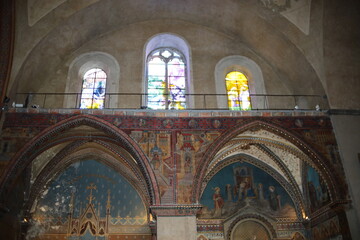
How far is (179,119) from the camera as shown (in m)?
11.6

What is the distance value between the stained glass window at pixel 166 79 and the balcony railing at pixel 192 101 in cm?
39

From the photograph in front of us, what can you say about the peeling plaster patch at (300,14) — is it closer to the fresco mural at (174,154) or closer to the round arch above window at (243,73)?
the round arch above window at (243,73)

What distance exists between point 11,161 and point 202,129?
18.6 feet

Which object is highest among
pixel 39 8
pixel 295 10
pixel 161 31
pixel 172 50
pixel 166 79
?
pixel 161 31

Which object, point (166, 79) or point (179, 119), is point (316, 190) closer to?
point (179, 119)

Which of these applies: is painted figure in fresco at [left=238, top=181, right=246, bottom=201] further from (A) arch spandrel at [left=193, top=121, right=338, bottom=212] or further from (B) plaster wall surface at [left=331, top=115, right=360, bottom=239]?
(B) plaster wall surface at [left=331, top=115, right=360, bottom=239]

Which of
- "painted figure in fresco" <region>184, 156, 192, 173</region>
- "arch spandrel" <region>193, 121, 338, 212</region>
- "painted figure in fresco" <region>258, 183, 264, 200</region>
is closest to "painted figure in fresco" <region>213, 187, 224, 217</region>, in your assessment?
"painted figure in fresco" <region>258, 183, 264, 200</region>

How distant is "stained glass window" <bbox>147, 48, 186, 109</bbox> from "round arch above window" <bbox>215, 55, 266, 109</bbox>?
4.57 ft

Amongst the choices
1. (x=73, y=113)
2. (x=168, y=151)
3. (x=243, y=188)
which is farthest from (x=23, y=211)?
(x=243, y=188)

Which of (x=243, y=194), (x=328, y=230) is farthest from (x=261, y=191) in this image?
(x=328, y=230)

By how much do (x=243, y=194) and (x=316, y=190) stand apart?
2804 mm

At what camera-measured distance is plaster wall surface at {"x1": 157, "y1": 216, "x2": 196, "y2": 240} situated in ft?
33.1

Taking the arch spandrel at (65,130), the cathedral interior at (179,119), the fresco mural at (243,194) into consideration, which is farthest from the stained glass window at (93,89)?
the fresco mural at (243,194)

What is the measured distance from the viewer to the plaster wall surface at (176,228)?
33.1 feet
